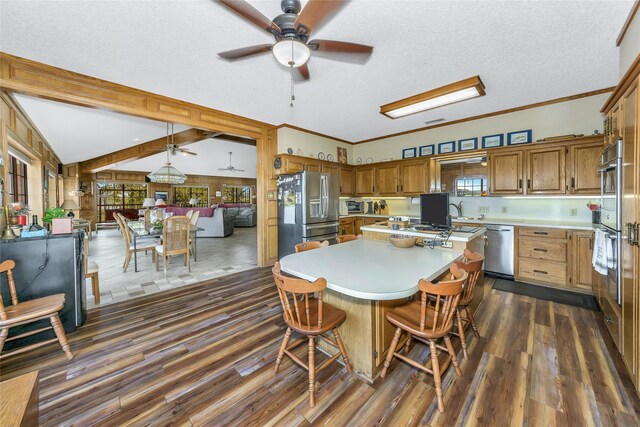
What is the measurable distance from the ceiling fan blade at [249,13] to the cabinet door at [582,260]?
13.8 ft

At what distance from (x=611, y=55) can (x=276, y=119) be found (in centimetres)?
414

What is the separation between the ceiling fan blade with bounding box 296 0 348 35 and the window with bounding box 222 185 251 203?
12721 millimetres

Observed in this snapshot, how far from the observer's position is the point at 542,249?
3479 millimetres


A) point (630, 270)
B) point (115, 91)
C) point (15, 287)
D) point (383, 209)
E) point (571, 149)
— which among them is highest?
point (115, 91)

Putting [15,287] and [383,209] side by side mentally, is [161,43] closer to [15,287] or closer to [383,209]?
[15,287]

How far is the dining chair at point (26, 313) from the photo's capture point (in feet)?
6.08

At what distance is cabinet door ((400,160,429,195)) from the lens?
489 cm

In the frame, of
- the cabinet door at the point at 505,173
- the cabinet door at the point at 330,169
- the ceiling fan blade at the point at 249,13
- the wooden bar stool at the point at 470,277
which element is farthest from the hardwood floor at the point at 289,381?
the cabinet door at the point at 330,169

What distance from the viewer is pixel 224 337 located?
7.66ft

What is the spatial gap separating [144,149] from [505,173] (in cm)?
869

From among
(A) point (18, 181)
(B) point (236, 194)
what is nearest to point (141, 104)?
(A) point (18, 181)

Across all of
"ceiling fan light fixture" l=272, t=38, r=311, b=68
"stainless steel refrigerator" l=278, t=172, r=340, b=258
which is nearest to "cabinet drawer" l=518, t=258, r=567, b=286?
"stainless steel refrigerator" l=278, t=172, r=340, b=258

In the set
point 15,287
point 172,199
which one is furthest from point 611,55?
point 172,199

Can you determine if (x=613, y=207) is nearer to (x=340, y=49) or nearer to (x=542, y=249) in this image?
(x=542, y=249)
